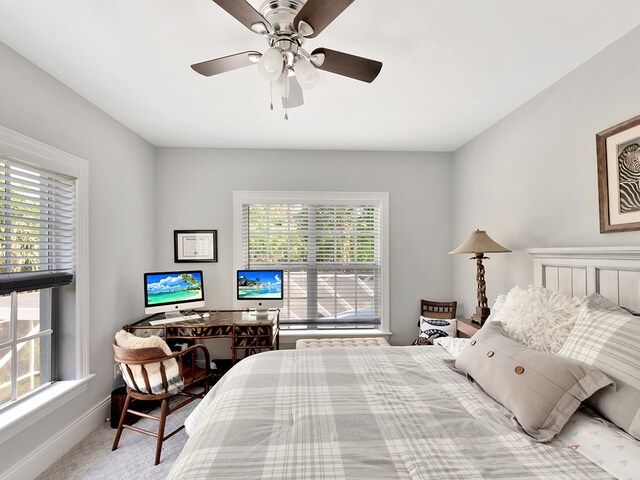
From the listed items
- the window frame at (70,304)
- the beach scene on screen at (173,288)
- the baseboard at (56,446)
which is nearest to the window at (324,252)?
the beach scene on screen at (173,288)

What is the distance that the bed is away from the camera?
2.97 feet

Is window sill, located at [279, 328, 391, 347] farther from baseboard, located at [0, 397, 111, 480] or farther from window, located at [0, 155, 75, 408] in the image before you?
window, located at [0, 155, 75, 408]

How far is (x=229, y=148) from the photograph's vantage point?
3.57 m

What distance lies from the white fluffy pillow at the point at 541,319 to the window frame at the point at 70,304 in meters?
2.78

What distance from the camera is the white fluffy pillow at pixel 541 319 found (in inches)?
57.6

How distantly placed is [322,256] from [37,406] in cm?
263

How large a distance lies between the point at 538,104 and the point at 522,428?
Answer: 226 cm

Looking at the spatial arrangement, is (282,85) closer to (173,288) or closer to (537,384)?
(537,384)

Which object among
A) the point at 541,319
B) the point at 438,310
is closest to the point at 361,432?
the point at 541,319

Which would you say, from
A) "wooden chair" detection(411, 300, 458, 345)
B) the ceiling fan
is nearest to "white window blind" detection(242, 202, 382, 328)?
"wooden chair" detection(411, 300, 458, 345)

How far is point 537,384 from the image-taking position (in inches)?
45.5

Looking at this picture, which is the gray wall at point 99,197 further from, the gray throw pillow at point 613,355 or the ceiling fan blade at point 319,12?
the gray throw pillow at point 613,355

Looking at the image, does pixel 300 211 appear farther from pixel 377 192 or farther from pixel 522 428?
pixel 522 428

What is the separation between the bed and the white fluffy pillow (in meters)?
0.12
